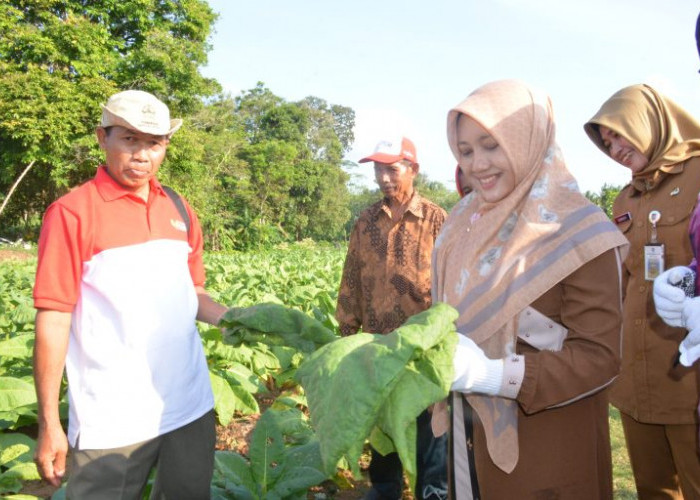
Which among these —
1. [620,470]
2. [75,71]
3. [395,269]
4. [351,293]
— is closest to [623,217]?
[395,269]

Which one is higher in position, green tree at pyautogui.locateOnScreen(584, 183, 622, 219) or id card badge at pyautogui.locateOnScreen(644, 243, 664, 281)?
green tree at pyautogui.locateOnScreen(584, 183, 622, 219)

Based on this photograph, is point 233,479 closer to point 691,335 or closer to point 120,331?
point 120,331

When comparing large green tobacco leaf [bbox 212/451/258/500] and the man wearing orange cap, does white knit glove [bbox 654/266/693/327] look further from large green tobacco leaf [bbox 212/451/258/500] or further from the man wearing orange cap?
large green tobacco leaf [bbox 212/451/258/500]

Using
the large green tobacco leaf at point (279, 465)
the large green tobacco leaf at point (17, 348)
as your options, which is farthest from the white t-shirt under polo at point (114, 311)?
the large green tobacco leaf at point (17, 348)

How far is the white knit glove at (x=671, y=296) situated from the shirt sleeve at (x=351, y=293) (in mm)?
1941

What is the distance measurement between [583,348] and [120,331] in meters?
1.45

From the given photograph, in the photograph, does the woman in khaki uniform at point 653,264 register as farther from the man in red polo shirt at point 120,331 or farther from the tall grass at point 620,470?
the man in red polo shirt at point 120,331

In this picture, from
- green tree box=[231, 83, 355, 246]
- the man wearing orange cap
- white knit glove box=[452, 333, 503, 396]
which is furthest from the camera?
green tree box=[231, 83, 355, 246]

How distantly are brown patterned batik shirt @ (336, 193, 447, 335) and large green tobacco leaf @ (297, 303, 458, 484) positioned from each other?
1926mm

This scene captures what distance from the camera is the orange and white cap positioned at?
10.9ft

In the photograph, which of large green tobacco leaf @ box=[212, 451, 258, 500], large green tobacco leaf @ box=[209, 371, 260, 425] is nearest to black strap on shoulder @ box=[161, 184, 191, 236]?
large green tobacco leaf @ box=[212, 451, 258, 500]

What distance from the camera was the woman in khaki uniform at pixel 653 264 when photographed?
2.21 m

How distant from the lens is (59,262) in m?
1.85

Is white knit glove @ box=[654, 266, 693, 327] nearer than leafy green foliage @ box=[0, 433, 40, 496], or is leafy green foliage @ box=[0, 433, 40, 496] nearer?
white knit glove @ box=[654, 266, 693, 327]
